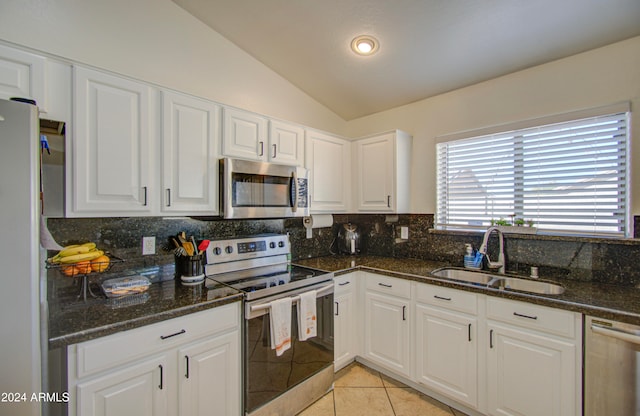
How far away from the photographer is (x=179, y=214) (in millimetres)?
1796

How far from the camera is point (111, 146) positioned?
155 centimetres

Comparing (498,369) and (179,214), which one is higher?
(179,214)

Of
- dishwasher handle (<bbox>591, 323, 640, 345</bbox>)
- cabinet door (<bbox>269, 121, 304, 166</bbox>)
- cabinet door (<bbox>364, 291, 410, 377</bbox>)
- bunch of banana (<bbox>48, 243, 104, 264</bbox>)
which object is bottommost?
cabinet door (<bbox>364, 291, 410, 377</bbox>)

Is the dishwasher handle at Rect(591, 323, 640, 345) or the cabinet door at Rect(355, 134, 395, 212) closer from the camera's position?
the dishwasher handle at Rect(591, 323, 640, 345)

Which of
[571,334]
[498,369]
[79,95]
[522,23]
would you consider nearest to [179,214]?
[79,95]

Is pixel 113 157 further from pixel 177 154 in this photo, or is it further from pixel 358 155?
pixel 358 155

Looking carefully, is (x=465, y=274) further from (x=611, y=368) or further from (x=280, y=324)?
(x=280, y=324)

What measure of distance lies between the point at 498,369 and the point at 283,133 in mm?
2190

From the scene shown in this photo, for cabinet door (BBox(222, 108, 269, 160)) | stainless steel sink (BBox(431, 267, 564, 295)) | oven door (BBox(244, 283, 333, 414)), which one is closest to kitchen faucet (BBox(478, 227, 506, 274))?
stainless steel sink (BBox(431, 267, 564, 295))

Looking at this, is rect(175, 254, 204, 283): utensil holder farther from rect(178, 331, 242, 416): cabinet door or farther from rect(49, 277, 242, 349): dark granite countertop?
rect(178, 331, 242, 416): cabinet door

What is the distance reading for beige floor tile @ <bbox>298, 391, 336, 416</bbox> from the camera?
2.00 meters

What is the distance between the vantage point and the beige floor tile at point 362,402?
202 cm

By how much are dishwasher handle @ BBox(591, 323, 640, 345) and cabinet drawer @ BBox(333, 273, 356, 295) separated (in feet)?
4.93

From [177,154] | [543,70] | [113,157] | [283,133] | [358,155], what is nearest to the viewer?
[113,157]
